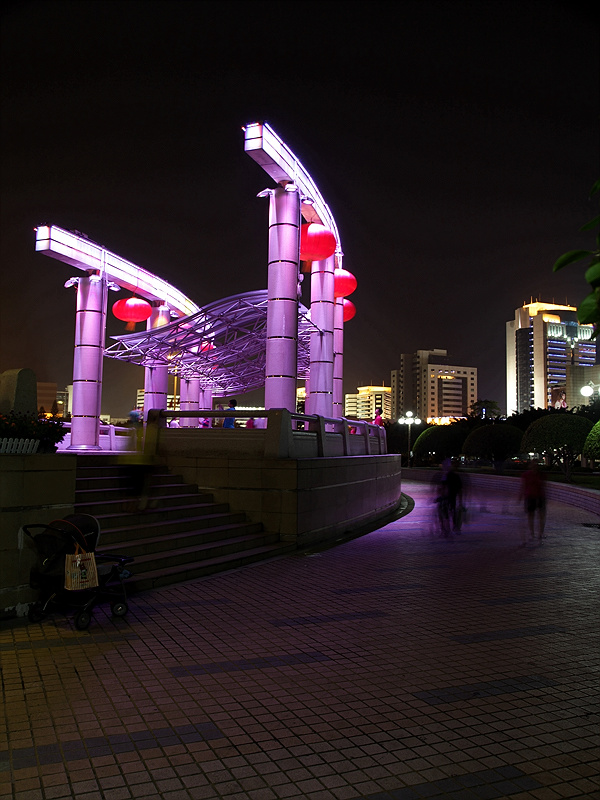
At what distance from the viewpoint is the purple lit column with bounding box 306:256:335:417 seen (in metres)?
18.3

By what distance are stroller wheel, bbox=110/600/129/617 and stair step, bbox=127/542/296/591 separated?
37.1 inches

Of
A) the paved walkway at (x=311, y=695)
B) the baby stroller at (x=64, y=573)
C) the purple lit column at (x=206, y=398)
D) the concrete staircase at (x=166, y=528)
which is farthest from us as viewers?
the purple lit column at (x=206, y=398)

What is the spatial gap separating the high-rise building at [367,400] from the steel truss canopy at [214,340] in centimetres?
9394

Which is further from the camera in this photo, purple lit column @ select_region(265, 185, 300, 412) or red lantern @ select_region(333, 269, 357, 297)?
red lantern @ select_region(333, 269, 357, 297)

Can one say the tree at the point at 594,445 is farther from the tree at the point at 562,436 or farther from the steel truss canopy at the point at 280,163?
the steel truss canopy at the point at 280,163

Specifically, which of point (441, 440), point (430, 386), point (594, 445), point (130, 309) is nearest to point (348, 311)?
point (130, 309)

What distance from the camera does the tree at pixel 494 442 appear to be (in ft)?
133

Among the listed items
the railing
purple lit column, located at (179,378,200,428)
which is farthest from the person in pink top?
purple lit column, located at (179,378,200,428)

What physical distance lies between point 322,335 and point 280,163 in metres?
5.28

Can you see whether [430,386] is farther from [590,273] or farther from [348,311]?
[590,273]

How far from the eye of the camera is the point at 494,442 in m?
40.4

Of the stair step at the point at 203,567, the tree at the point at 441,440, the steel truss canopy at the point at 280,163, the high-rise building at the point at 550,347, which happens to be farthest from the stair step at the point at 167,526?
the high-rise building at the point at 550,347

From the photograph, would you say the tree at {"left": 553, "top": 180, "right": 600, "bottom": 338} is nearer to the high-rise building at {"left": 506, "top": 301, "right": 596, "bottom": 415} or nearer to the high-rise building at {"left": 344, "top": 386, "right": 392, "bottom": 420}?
the high-rise building at {"left": 344, "top": 386, "right": 392, "bottom": 420}

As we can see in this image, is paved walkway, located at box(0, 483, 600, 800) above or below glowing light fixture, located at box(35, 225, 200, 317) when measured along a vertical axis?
below
